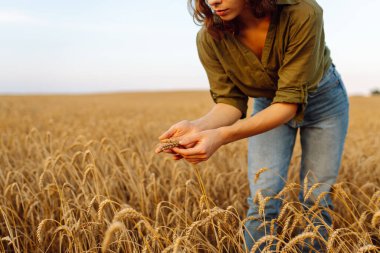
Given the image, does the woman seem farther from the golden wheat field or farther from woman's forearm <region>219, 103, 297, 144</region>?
the golden wheat field

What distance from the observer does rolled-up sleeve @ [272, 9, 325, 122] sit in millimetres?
1817

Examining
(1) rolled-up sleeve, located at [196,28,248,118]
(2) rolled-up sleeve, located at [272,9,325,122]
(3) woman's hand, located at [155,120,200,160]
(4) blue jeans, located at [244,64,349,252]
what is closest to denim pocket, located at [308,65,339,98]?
(4) blue jeans, located at [244,64,349,252]

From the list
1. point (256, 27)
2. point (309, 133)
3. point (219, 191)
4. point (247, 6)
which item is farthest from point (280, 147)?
point (219, 191)

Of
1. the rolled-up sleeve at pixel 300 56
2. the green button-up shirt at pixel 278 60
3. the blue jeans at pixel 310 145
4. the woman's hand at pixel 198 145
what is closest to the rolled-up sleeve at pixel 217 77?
the green button-up shirt at pixel 278 60

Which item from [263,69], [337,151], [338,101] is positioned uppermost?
[263,69]

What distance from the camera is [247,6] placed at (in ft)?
5.98

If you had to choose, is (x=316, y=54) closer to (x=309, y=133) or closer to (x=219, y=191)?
(x=309, y=133)

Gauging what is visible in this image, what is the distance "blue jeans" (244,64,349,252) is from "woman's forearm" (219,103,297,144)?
0.33m

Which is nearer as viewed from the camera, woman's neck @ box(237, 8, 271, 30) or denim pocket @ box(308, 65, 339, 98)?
woman's neck @ box(237, 8, 271, 30)

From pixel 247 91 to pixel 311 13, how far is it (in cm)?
56

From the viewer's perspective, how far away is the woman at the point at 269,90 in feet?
5.94

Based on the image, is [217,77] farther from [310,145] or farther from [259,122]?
[310,145]

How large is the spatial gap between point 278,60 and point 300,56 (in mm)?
178

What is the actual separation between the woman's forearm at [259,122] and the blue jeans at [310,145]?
33 cm
